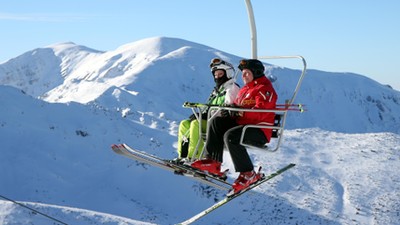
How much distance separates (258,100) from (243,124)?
60cm

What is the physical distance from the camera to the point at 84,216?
122 ft

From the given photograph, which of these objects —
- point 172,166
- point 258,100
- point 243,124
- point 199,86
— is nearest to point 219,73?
point 243,124

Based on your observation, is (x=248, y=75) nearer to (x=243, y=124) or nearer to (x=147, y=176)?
(x=243, y=124)

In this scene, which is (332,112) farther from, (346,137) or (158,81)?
(346,137)

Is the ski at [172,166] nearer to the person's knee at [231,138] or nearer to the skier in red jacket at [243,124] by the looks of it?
the skier in red jacket at [243,124]

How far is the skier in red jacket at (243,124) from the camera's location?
10164 mm

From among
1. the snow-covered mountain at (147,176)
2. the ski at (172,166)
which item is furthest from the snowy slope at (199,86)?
the ski at (172,166)

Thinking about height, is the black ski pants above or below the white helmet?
below

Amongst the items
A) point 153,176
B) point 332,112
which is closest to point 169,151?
point 153,176

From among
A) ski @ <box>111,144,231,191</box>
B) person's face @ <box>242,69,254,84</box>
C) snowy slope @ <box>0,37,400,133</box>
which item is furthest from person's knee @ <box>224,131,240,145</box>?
snowy slope @ <box>0,37,400,133</box>

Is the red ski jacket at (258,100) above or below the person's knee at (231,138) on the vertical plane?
above

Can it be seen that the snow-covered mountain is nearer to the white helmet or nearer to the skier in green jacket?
the skier in green jacket

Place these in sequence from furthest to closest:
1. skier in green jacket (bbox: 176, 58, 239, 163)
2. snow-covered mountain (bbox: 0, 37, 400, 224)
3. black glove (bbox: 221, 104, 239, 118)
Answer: snow-covered mountain (bbox: 0, 37, 400, 224) < skier in green jacket (bbox: 176, 58, 239, 163) < black glove (bbox: 221, 104, 239, 118)

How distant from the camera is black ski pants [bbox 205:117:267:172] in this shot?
10.4 metres
